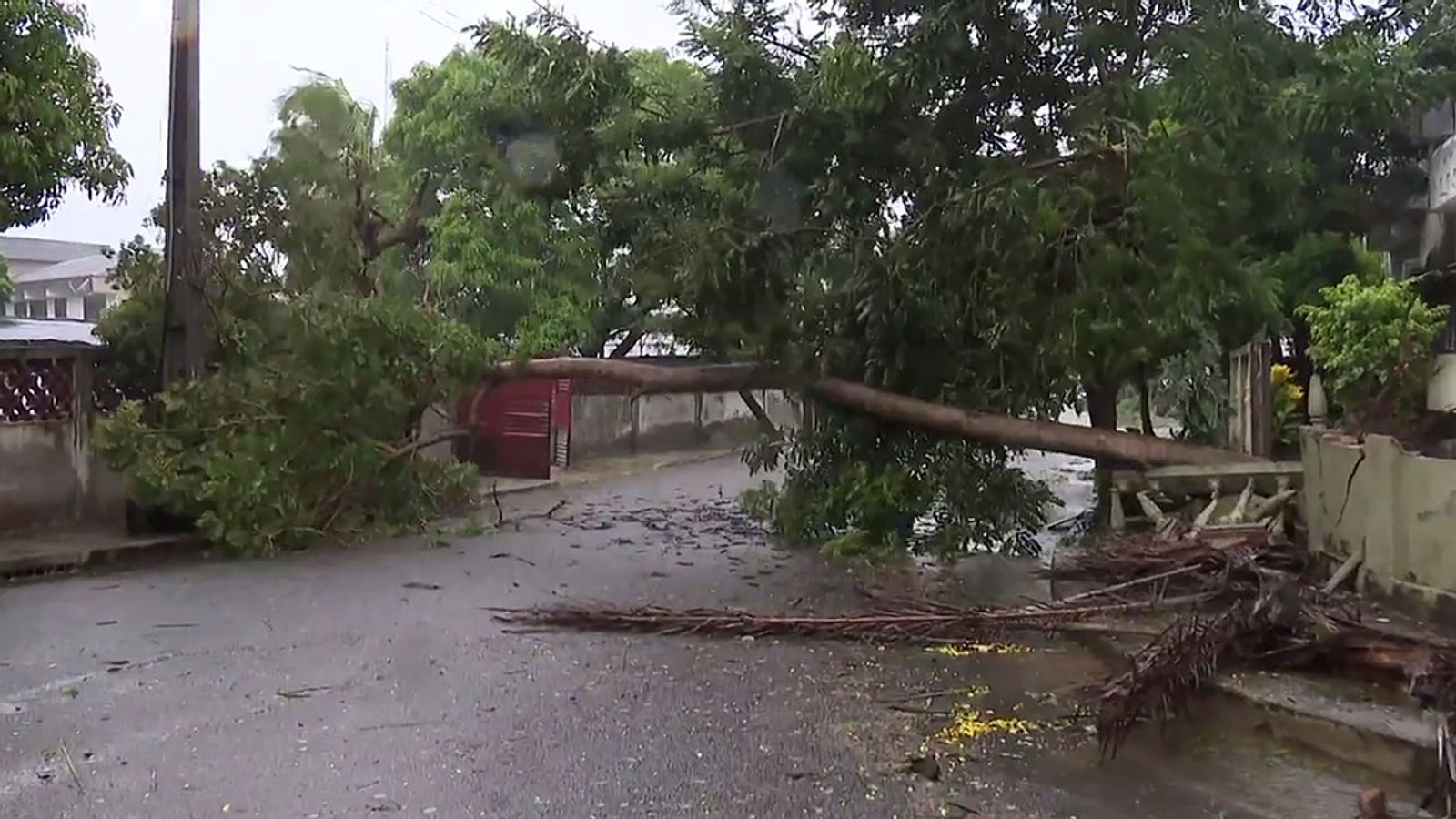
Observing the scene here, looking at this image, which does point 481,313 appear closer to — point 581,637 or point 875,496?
point 875,496

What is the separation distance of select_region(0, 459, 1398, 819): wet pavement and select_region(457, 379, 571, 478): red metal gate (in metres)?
8.73

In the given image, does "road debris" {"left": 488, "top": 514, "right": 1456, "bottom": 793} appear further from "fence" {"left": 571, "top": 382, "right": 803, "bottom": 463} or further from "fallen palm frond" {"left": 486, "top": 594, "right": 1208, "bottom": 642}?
"fence" {"left": 571, "top": 382, "right": 803, "bottom": 463}

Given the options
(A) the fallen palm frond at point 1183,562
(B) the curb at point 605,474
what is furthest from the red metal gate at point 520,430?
(A) the fallen palm frond at point 1183,562

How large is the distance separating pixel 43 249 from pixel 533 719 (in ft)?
122

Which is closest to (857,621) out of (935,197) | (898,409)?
(898,409)

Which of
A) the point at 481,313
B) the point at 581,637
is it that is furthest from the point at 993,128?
the point at 481,313

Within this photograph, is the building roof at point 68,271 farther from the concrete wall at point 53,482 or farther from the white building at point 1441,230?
the white building at point 1441,230

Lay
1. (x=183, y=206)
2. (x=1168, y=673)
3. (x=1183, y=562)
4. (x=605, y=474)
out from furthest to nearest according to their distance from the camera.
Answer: (x=605, y=474) < (x=183, y=206) < (x=1183, y=562) < (x=1168, y=673)

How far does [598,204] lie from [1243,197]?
5.68 m

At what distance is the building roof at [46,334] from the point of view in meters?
11.4

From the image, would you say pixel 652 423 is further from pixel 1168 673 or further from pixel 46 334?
pixel 1168 673

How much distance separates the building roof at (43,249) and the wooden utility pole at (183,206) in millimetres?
26598

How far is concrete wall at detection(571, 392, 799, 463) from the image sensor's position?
2169 cm

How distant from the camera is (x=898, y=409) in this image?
10891 mm
